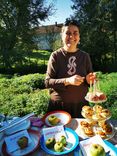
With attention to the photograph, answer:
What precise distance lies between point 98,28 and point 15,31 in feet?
18.0

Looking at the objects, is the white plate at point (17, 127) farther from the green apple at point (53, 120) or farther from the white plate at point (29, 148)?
the green apple at point (53, 120)

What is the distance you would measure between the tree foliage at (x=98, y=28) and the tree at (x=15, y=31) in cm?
338

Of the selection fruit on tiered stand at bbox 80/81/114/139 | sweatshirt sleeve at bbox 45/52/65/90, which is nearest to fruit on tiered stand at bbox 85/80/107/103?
fruit on tiered stand at bbox 80/81/114/139

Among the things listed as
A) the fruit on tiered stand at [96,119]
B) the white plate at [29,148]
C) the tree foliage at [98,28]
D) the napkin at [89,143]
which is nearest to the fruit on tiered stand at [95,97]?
the fruit on tiered stand at [96,119]

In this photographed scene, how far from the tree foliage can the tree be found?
11.1 ft

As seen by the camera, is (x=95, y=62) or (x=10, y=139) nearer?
(x=10, y=139)

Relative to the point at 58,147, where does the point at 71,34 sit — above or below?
above

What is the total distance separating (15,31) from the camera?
17906mm

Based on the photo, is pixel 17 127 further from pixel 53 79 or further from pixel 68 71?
pixel 68 71

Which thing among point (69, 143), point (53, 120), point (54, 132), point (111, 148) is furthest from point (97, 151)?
point (53, 120)

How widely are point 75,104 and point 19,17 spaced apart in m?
16.1

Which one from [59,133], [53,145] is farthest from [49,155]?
[59,133]

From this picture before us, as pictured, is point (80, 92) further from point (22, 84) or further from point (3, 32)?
point (3, 32)

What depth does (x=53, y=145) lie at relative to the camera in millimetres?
2129
